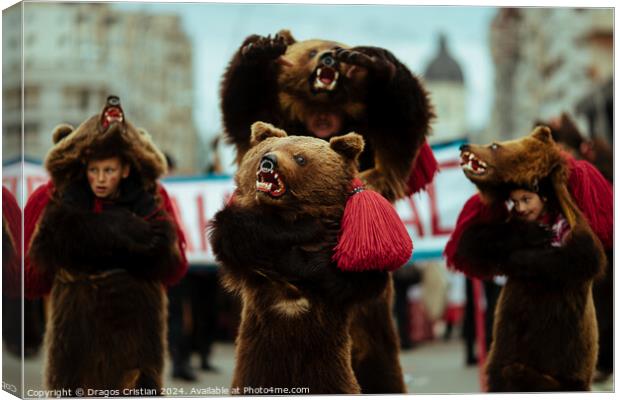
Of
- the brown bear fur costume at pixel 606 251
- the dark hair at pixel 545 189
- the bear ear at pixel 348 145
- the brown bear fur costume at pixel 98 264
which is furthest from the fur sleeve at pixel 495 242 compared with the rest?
the brown bear fur costume at pixel 98 264

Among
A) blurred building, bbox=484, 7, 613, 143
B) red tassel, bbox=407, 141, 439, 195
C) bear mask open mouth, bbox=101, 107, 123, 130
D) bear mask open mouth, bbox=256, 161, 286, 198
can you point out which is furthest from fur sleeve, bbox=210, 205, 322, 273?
blurred building, bbox=484, 7, 613, 143

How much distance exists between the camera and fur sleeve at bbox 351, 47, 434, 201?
5156mm

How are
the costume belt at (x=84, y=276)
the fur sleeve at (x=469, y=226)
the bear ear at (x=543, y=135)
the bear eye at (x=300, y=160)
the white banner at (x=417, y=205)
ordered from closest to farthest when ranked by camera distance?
the bear eye at (x=300, y=160) → the costume belt at (x=84, y=276) → the bear ear at (x=543, y=135) → the fur sleeve at (x=469, y=226) → the white banner at (x=417, y=205)

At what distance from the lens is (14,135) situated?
5348mm

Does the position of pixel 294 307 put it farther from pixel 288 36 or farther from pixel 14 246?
pixel 14 246

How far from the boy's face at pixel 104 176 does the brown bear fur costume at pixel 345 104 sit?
0.54 m

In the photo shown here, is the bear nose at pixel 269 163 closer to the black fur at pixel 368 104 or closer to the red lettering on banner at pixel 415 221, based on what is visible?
the black fur at pixel 368 104

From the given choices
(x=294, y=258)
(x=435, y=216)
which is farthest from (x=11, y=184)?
(x=435, y=216)

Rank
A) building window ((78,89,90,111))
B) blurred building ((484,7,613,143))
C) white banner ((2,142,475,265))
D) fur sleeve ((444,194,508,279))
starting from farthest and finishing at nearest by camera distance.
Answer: white banner ((2,142,475,265)) < blurred building ((484,7,613,143)) < building window ((78,89,90,111)) < fur sleeve ((444,194,508,279))

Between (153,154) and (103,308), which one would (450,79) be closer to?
(153,154)

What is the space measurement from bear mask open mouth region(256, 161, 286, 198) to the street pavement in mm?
1068

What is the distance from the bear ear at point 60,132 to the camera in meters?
5.27

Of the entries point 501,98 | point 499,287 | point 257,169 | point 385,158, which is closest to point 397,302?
point 501,98

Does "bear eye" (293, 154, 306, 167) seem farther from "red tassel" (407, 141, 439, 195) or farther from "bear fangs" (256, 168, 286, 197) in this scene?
"red tassel" (407, 141, 439, 195)
